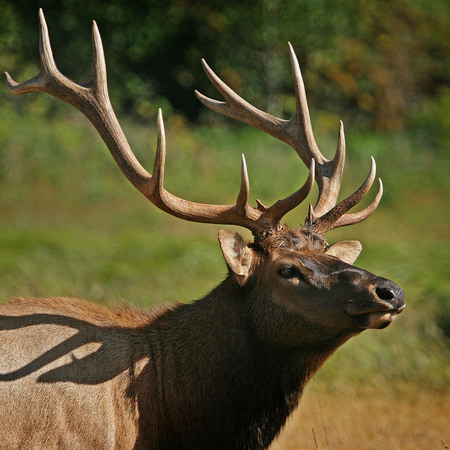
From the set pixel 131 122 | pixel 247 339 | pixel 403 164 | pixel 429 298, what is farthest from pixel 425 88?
pixel 247 339

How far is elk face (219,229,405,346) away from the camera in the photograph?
3982 millimetres

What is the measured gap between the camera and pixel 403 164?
699 inches

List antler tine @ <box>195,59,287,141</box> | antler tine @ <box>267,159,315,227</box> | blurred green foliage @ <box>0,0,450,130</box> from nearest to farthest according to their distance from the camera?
antler tine @ <box>267,159,315,227</box> → antler tine @ <box>195,59,287,141</box> → blurred green foliage @ <box>0,0,450,130</box>

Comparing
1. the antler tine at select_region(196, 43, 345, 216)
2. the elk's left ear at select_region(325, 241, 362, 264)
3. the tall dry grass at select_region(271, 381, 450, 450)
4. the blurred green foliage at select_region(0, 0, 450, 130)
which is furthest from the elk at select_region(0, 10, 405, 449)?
the blurred green foliage at select_region(0, 0, 450, 130)

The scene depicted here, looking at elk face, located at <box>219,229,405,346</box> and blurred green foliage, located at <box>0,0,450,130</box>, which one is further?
blurred green foliage, located at <box>0,0,450,130</box>

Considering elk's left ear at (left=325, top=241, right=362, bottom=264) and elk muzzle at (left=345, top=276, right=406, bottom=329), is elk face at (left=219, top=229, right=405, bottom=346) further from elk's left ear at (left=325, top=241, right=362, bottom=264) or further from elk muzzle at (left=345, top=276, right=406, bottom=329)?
elk's left ear at (left=325, top=241, right=362, bottom=264)

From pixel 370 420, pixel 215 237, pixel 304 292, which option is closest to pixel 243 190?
pixel 304 292

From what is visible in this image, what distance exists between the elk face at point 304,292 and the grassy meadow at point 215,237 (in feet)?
3.87

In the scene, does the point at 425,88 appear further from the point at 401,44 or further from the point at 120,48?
the point at 120,48

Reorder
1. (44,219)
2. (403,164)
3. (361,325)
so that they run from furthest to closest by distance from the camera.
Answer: (403,164) → (44,219) → (361,325)

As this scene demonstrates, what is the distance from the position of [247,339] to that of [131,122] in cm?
1518

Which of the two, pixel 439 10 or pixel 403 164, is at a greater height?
pixel 439 10

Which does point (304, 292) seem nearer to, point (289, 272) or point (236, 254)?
point (289, 272)

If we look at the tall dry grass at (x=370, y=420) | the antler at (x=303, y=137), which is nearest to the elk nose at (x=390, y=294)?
the antler at (x=303, y=137)
